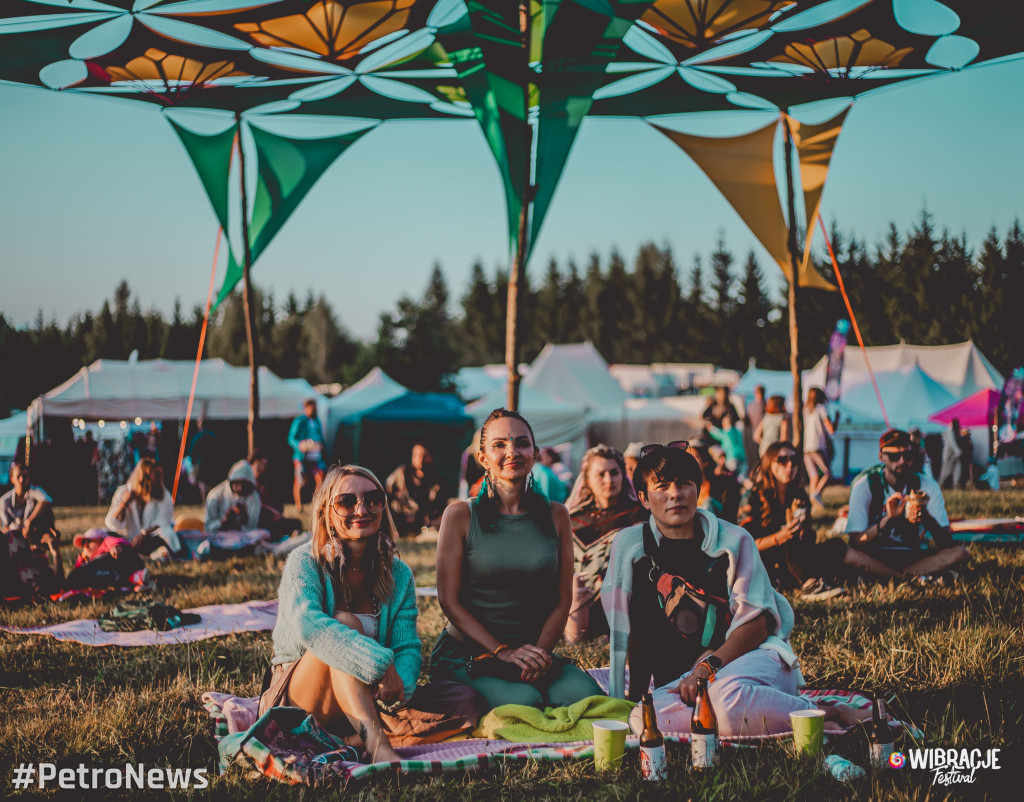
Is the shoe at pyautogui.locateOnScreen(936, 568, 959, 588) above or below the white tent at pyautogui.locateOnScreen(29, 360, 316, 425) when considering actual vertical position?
below

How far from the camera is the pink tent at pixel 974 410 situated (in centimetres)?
1700

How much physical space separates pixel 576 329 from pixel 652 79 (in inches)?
1794

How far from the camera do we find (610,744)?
2.65 m

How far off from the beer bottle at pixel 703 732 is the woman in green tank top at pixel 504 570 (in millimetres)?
620

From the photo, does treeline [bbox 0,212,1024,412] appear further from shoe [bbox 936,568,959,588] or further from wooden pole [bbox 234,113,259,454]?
shoe [bbox 936,568,959,588]

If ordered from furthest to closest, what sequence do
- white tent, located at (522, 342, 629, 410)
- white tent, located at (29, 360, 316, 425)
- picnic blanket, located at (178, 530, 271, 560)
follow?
white tent, located at (522, 342, 629, 410), white tent, located at (29, 360, 316, 425), picnic blanket, located at (178, 530, 271, 560)

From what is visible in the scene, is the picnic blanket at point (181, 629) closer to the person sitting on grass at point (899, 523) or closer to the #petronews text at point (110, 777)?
the #petronews text at point (110, 777)

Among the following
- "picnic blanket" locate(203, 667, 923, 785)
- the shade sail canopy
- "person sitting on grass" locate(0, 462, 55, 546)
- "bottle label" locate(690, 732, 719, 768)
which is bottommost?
"picnic blanket" locate(203, 667, 923, 785)

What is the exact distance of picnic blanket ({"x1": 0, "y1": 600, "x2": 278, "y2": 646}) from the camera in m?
4.92

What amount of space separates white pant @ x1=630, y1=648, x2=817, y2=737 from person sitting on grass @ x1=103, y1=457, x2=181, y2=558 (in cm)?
615

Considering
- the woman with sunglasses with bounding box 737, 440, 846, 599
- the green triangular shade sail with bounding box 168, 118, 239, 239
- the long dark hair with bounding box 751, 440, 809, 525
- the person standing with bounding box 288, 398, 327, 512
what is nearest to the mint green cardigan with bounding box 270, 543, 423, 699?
the woman with sunglasses with bounding box 737, 440, 846, 599

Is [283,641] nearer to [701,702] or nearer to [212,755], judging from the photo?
[212,755]

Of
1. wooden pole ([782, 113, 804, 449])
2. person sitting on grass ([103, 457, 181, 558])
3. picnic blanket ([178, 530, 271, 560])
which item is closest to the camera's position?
person sitting on grass ([103, 457, 181, 558])

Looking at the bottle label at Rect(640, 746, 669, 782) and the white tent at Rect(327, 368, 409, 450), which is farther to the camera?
the white tent at Rect(327, 368, 409, 450)
